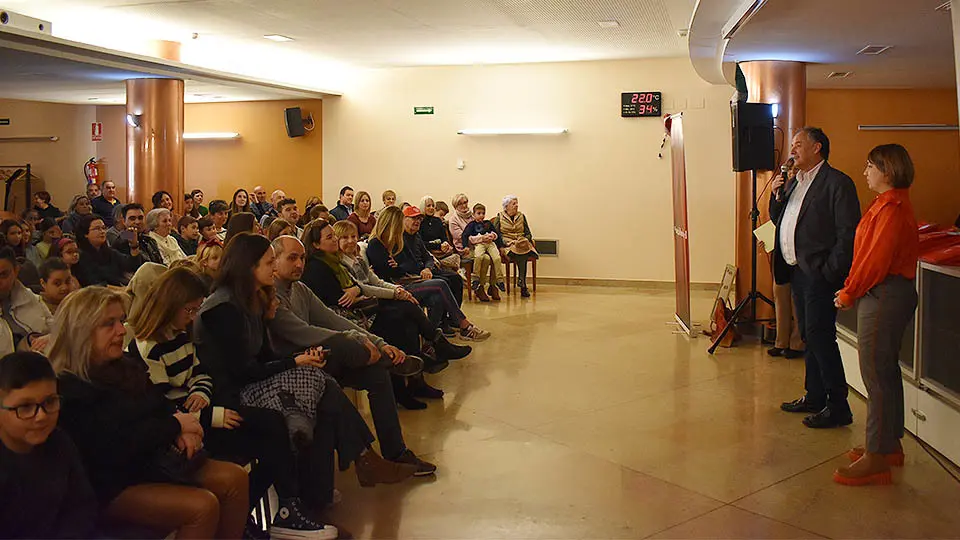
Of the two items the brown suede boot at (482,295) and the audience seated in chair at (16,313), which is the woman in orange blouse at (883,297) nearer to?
the audience seated in chair at (16,313)

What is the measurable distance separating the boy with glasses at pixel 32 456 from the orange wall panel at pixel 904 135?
31.5ft

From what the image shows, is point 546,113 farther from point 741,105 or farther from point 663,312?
point 741,105

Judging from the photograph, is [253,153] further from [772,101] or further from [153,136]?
[772,101]

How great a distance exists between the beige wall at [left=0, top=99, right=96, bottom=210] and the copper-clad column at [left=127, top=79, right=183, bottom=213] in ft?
19.5

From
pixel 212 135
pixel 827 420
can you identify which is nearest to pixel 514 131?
pixel 212 135

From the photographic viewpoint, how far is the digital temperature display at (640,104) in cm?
→ 1067

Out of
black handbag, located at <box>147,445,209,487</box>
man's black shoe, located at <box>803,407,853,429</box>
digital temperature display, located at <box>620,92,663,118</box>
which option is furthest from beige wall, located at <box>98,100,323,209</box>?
black handbag, located at <box>147,445,209,487</box>

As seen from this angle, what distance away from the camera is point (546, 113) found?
1115cm

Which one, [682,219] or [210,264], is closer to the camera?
[210,264]

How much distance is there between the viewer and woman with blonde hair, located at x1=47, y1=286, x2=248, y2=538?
2461 mm

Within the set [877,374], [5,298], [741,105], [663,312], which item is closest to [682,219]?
[741,105]

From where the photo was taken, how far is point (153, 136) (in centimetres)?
943

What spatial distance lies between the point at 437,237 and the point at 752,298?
3.57 m

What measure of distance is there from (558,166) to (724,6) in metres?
5.56
